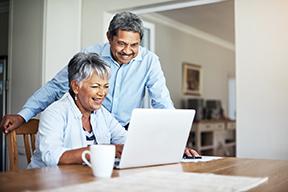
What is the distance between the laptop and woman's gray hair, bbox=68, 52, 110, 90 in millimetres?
396

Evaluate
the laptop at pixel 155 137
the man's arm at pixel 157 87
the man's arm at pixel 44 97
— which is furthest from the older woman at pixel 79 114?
the man's arm at pixel 157 87

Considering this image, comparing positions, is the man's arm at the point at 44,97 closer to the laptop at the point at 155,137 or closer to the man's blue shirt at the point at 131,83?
the man's blue shirt at the point at 131,83

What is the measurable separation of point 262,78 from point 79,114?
170cm

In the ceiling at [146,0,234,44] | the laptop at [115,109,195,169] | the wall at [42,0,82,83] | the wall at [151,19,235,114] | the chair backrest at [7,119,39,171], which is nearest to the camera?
the laptop at [115,109,195,169]

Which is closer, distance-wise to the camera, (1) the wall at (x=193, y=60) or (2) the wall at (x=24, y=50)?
(2) the wall at (x=24, y=50)

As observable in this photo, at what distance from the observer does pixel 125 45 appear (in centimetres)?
195

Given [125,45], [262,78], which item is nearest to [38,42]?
[125,45]

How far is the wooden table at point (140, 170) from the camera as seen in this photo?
1.00m

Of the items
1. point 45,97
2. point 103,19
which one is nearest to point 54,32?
point 103,19

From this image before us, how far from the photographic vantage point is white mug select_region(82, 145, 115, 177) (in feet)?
3.74

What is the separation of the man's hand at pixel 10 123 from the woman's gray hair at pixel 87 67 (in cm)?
33

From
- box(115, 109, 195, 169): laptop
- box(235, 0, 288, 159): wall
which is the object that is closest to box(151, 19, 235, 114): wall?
box(235, 0, 288, 159): wall

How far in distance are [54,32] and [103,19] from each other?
0.46 meters

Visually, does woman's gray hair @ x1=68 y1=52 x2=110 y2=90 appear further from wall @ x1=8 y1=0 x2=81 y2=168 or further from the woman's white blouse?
wall @ x1=8 y1=0 x2=81 y2=168
